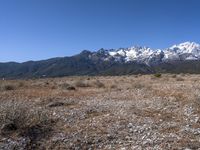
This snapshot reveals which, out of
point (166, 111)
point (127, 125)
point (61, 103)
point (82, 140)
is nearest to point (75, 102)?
point (61, 103)

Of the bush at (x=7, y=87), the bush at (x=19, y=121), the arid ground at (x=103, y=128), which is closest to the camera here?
the arid ground at (x=103, y=128)

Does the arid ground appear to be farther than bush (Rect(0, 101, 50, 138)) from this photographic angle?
No

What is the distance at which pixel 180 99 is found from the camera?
25.7m

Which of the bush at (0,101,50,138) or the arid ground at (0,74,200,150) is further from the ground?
the bush at (0,101,50,138)

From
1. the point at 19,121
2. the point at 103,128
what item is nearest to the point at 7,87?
the point at 19,121

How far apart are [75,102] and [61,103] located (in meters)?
1.54

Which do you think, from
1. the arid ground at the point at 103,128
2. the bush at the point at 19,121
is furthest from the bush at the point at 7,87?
the bush at the point at 19,121

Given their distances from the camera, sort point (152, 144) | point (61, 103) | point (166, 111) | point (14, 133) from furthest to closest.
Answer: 1. point (61, 103)
2. point (166, 111)
3. point (14, 133)
4. point (152, 144)

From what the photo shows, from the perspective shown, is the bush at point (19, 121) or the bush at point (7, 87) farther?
the bush at point (7, 87)

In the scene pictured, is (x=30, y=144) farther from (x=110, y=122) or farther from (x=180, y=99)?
(x=180, y=99)

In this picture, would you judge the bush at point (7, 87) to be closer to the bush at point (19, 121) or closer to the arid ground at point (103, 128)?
the arid ground at point (103, 128)

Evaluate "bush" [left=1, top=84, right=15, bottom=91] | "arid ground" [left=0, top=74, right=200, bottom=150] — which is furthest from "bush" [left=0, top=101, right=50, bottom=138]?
"bush" [left=1, top=84, right=15, bottom=91]

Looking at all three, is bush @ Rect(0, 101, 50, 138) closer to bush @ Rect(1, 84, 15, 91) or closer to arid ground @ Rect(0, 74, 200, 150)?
arid ground @ Rect(0, 74, 200, 150)

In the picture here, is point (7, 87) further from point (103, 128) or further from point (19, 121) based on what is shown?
point (103, 128)
